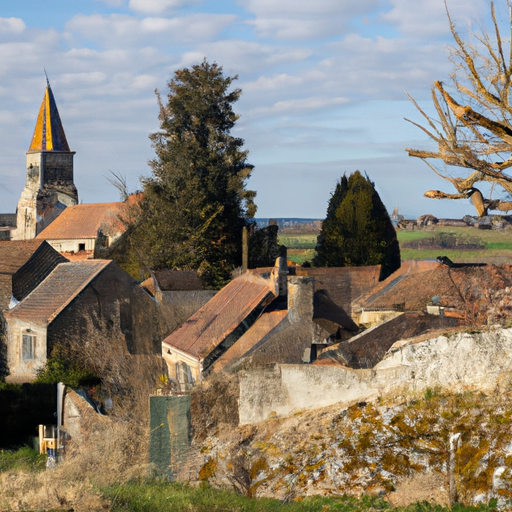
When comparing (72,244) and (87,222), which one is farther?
(87,222)

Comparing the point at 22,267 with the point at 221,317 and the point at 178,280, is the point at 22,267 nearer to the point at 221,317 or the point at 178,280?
the point at 178,280

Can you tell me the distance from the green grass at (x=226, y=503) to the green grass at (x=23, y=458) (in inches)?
359

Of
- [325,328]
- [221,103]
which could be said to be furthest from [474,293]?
[221,103]

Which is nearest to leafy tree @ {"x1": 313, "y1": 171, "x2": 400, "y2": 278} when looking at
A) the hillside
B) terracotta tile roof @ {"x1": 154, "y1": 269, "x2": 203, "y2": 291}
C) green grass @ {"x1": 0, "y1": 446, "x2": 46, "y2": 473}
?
terracotta tile roof @ {"x1": 154, "y1": 269, "x2": 203, "y2": 291}

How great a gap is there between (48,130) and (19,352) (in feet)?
183

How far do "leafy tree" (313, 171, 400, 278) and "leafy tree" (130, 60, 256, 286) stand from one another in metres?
4.57

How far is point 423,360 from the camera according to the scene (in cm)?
1495

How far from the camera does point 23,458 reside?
2516cm

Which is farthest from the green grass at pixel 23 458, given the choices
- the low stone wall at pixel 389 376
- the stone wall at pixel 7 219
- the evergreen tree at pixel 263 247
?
the stone wall at pixel 7 219

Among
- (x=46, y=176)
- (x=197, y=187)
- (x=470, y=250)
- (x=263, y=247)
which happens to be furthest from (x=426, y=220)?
(x=46, y=176)

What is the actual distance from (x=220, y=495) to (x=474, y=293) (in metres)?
17.3

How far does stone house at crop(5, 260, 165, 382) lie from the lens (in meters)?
32.8

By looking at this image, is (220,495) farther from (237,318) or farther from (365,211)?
(365,211)

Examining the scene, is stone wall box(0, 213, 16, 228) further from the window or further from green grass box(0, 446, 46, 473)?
green grass box(0, 446, 46, 473)
